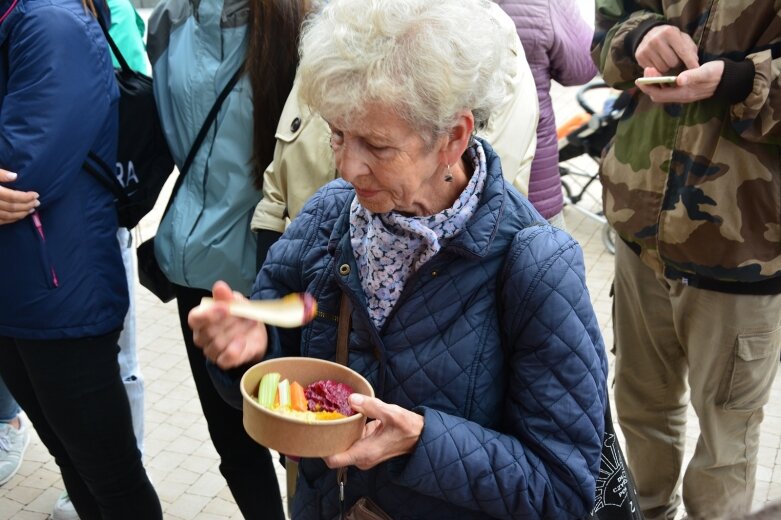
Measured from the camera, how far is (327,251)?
1912 mm

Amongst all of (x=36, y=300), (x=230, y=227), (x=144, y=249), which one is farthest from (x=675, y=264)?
(x=36, y=300)

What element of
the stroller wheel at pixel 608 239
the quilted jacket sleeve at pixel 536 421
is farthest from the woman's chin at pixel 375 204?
the stroller wheel at pixel 608 239

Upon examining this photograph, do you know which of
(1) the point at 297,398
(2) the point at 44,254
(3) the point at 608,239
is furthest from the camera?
(3) the point at 608,239

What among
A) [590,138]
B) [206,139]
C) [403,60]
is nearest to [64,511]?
[206,139]

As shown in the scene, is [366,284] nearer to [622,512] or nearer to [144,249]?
[622,512]

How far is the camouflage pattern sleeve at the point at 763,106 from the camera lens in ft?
7.80

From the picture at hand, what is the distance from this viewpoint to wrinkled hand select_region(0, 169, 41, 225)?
7.91 ft

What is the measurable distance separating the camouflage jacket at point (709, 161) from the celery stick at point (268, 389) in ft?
4.72

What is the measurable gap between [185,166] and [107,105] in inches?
11.9

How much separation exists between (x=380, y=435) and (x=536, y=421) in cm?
31

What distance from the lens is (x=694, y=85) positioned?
2.44m

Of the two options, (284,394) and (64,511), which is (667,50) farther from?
(64,511)

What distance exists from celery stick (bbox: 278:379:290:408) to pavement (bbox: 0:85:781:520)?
6.53 ft

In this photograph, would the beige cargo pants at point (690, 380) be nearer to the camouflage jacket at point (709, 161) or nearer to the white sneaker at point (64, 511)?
the camouflage jacket at point (709, 161)
